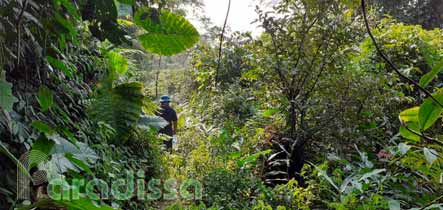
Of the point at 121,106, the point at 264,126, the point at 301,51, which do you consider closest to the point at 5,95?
the point at 121,106

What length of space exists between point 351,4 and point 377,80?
609 millimetres

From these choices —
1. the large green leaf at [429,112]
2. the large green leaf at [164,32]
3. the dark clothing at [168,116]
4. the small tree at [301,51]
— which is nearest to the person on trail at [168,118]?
the dark clothing at [168,116]

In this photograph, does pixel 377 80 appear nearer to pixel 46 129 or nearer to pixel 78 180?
pixel 78 180

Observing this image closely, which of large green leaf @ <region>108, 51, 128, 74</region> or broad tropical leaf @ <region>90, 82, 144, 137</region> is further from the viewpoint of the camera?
large green leaf @ <region>108, 51, 128, 74</region>

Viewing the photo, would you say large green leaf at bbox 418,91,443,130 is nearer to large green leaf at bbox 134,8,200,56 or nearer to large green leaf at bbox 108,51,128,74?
large green leaf at bbox 134,8,200,56

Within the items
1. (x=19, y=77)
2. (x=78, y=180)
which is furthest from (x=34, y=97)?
(x=78, y=180)

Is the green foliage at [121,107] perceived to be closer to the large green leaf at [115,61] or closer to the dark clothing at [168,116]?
the large green leaf at [115,61]

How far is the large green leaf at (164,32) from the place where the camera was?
103 cm

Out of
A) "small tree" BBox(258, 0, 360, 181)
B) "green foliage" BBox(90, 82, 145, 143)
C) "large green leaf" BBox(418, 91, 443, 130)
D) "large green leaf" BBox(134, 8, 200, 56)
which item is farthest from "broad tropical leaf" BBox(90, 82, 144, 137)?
"large green leaf" BBox(418, 91, 443, 130)

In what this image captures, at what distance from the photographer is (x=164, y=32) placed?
1.21 metres

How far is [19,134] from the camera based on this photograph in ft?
5.05

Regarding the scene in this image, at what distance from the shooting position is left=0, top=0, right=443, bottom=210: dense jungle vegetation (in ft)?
5.32

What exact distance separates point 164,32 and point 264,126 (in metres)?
2.43

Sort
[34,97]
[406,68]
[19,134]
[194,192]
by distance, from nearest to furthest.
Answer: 1. [19,134]
2. [34,97]
3. [194,192]
4. [406,68]
